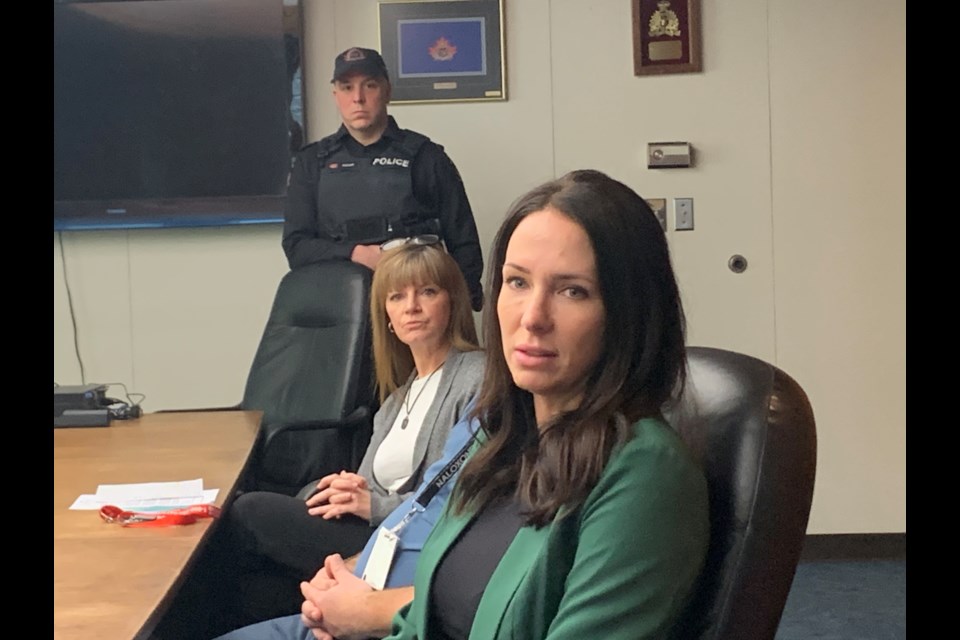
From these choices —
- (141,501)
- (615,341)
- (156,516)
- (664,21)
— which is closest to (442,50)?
(664,21)

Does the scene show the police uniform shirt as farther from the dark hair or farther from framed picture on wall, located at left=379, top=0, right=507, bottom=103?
the dark hair

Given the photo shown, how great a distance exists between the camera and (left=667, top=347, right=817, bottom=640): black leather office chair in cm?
109

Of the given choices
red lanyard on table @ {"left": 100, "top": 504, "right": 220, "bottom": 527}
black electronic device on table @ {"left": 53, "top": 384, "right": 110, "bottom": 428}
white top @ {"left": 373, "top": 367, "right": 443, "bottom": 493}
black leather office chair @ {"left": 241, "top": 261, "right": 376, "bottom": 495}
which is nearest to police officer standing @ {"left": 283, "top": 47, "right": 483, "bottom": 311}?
black leather office chair @ {"left": 241, "top": 261, "right": 376, "bottom": 495}

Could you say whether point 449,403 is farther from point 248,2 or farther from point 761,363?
point 248,2

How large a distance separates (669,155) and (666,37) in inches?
16.6

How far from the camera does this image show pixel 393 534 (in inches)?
70.6

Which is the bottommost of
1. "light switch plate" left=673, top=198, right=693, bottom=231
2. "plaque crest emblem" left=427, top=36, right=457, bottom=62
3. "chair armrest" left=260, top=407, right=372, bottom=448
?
"chair armrest" left=260, top=407, right=372, bottom=448

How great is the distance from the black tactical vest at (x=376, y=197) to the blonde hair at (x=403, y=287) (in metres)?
0.94

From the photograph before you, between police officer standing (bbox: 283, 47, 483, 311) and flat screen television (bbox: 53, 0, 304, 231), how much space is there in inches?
13.1

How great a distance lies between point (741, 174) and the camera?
3.80 m

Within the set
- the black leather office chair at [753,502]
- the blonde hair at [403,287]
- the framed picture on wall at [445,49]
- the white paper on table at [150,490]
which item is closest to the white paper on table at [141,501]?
the white paper on table at [150,490]

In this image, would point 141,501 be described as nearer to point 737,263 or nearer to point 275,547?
point 275,547
